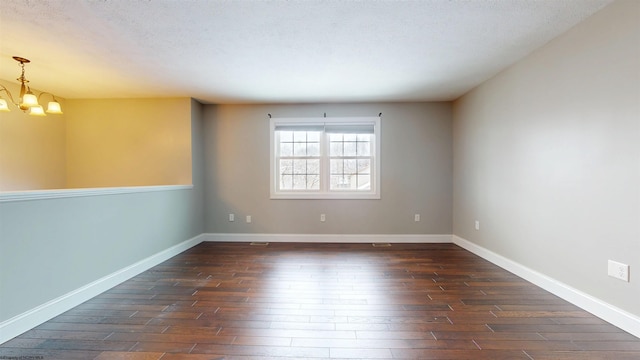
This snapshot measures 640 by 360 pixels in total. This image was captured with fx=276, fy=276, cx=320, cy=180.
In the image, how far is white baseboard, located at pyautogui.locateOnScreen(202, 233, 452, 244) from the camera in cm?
463

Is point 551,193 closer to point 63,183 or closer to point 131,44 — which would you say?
point 131,44

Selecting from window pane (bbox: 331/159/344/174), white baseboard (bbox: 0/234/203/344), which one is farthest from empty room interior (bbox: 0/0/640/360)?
window pane (bbox: 331/159/344/174)

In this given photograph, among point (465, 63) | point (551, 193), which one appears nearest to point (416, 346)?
point (551, 193)

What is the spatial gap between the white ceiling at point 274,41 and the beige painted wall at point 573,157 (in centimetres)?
29

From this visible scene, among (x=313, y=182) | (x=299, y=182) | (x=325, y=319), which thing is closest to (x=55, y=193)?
(x=325, y=319)

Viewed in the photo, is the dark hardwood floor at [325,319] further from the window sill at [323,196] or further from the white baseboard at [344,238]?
the window sill at [323,196]

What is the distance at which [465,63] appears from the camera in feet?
9.99

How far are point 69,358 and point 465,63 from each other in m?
4.16

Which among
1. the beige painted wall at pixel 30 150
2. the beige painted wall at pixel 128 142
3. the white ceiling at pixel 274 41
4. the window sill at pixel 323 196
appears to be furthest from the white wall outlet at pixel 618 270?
the beige painted wall at pixel 30 150

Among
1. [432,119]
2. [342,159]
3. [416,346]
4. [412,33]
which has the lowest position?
[416,346]

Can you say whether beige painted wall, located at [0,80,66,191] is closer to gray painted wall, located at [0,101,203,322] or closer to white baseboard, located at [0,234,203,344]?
gray painted wall, located at [0,101,203,322]

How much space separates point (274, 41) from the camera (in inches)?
99.7

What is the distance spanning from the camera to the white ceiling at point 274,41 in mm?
2059

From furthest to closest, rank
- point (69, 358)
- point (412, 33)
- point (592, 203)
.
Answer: point (412, 33)
point (592, 203)
point (69, 358)
